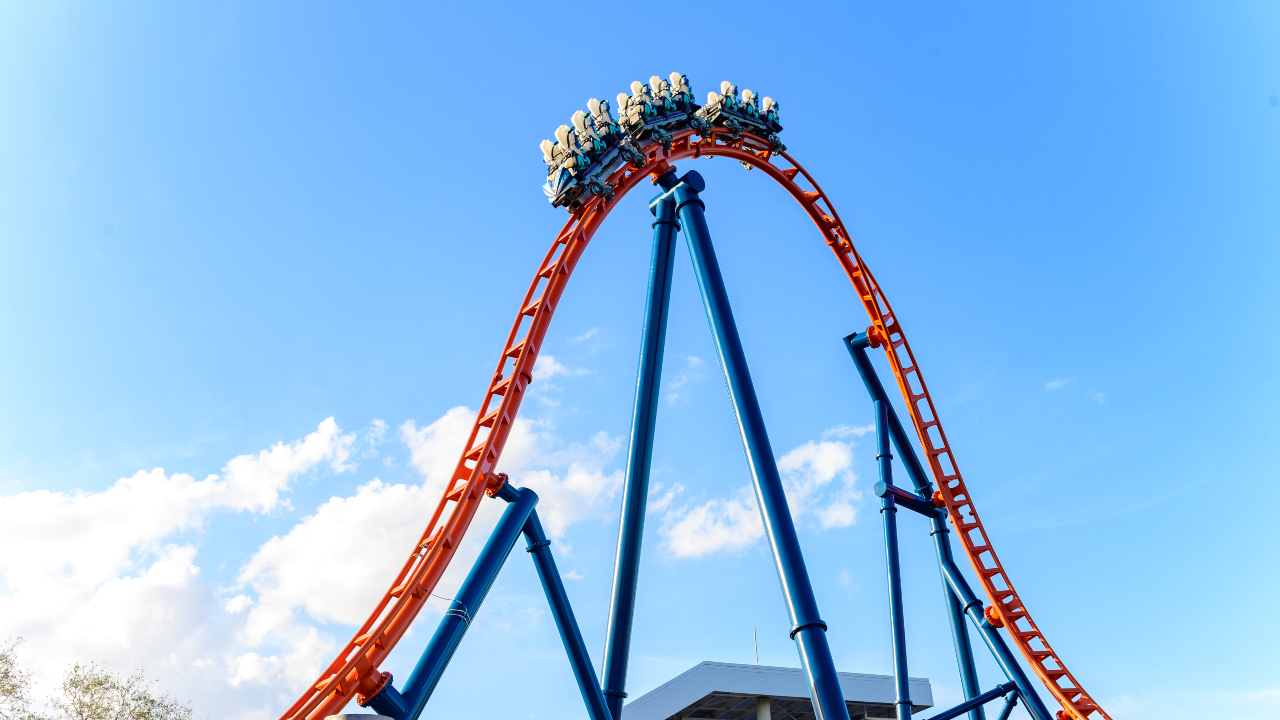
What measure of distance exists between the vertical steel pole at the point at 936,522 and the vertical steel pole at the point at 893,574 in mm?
399

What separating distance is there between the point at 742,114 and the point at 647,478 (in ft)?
17.0

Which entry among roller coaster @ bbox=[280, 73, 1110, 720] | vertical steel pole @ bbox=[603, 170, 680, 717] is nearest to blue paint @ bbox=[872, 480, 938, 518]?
roller coaster @ bbox=[280, 73, 1110, 720]

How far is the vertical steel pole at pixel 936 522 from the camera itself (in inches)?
491

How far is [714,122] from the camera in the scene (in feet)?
37.3

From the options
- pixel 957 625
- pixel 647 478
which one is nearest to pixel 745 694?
pixel 957 625

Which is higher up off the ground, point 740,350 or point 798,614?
point 740,350

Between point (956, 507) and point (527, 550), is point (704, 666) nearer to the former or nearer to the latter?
point (956, 507)

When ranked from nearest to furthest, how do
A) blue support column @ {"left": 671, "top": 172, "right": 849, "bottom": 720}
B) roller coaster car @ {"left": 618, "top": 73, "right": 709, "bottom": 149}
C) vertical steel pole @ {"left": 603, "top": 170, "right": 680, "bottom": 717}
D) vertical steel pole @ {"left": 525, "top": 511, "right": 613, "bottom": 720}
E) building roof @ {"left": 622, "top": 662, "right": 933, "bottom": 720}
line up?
1. blue support column @ {"left": 671, "top": 172, "right": 849, "bottom": 720}
2. vertical steel pole @ {"left": 525, "top": 511, "right": 613, "bottom": 720}
3. vertical steel pole @ {"left": 603, "top": 170, "right": 680, "bottom": 717}
4. roller coaster car @ {"left": 618, "top": 73, "right": 709, "bottom": 149}
5. building roof @ {"left": 622, "top": 662, "right": 933, "bottom": 720}

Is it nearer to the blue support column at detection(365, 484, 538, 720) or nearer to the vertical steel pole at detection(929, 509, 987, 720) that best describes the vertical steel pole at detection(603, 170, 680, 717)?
the blue support column at detection(365, 484, 538, 720)

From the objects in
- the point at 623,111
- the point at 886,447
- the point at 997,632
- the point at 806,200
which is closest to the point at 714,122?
the point at 623,111

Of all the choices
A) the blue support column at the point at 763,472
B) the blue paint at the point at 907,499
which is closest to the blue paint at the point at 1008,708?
the blue paint at the point at 907,499

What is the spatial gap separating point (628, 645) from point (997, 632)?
643 centimetres

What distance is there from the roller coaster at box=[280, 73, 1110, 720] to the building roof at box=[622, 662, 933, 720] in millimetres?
6214

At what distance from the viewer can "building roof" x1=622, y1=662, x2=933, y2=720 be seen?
17.6 m
